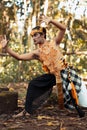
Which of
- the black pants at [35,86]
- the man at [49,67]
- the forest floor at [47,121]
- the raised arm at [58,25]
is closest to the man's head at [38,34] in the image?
the man at [49,67]

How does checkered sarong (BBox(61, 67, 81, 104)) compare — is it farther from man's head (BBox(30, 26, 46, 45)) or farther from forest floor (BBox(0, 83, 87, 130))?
man's head (BBox(30, 26, 46, 45))

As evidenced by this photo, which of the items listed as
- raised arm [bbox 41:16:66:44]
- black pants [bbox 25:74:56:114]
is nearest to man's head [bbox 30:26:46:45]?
raised arm [bbox 41:16:66:44]

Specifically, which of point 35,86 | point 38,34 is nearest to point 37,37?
point 38,34

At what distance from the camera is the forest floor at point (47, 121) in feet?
16.7

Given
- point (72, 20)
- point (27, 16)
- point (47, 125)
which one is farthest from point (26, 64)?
point (47, 125)

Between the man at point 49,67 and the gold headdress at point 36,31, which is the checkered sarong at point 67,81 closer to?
the man at point 49,67

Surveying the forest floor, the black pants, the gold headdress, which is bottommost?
the forest floor

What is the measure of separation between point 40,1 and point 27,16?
77 centimetres

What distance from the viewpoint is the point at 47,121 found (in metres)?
5.53

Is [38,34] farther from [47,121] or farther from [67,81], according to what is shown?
[47,121]

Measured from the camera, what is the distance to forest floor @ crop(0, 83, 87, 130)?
200 inches

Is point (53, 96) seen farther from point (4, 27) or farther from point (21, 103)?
point (4, 27)

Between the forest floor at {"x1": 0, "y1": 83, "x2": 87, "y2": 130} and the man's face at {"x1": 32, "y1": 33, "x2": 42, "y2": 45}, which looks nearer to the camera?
the forest floor at {"x1": 0, "y1": 83, "x2": 87, "y2": 130}

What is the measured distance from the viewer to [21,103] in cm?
713
